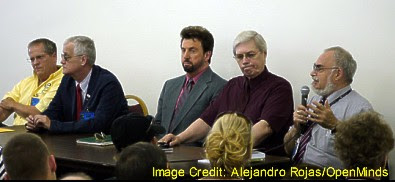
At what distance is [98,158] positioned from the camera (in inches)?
143

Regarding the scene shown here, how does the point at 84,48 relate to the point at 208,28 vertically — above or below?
below

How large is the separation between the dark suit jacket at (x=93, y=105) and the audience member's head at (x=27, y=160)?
2.13m

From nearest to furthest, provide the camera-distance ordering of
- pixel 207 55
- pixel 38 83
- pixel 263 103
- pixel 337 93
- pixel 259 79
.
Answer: pixel 337 93 < pixel 263 103 < pixel 259 79 < pixel 207 55 < pixel 38 83

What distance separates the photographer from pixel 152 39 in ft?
20.4

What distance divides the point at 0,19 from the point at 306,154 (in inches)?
194

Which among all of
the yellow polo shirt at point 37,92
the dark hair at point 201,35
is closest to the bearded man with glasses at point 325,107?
the dark hair at point 201,35

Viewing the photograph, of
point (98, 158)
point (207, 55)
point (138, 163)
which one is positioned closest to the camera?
point (138, 163)

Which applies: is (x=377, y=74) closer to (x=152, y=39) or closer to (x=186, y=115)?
(x=186, y=115)

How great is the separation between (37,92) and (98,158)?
252 centimetres

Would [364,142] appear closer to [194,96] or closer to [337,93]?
[337,93]

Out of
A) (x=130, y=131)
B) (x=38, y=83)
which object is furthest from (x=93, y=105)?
(x=130, y=131)

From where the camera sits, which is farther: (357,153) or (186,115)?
(186,115)

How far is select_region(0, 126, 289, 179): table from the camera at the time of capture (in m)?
3.48

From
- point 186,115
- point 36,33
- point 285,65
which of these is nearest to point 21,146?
point 186,115
